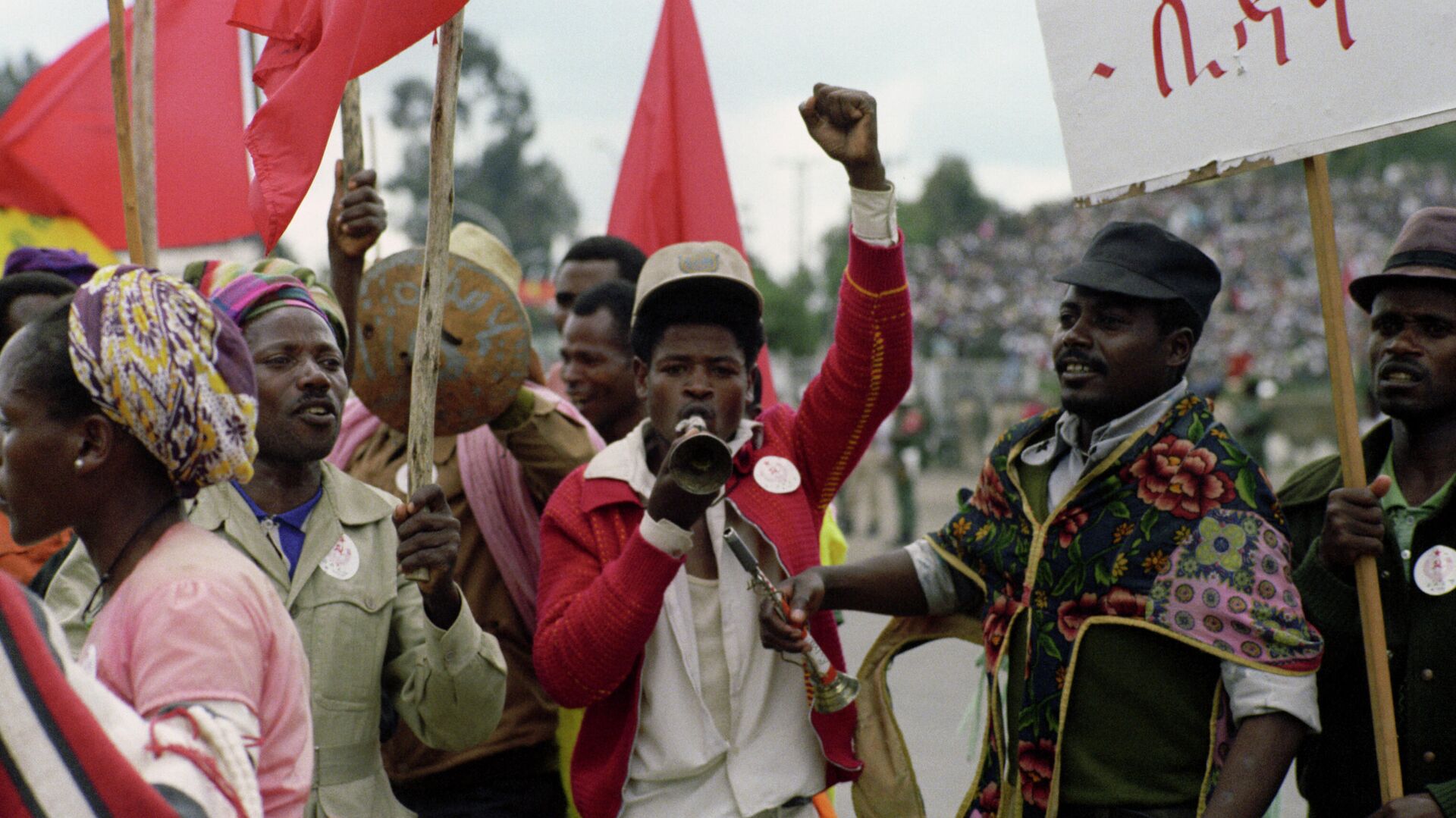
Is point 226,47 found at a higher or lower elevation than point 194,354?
higher

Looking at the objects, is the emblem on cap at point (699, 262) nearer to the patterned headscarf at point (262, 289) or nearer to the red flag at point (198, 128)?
the patterned headscarf at point (262, 289)

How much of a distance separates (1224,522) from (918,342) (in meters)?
44.2

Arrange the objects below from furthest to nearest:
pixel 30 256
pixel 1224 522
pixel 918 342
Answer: pixel 918 342, pixel 30 256, pixel 1224 522

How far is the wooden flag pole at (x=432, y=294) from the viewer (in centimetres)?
293

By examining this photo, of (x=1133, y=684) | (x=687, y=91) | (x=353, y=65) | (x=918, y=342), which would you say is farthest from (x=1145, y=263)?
(x=918, y=342)

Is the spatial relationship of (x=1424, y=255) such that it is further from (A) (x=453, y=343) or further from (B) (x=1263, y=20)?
(A) (x=453, y=343)

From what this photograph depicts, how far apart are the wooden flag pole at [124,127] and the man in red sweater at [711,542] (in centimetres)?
116

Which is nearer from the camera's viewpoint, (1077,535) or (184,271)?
(1077,535)

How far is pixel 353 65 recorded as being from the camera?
3.14 metres

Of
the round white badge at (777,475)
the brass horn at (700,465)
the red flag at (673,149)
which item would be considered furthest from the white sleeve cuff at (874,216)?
the red flag at (673,149)

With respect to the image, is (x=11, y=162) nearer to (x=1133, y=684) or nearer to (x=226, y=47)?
(x=226, y=47)

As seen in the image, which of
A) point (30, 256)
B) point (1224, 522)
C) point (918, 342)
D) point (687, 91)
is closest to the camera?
point (1224, 522)

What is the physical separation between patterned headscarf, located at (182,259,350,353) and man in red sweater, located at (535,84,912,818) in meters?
0.70

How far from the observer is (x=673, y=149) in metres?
5.57
